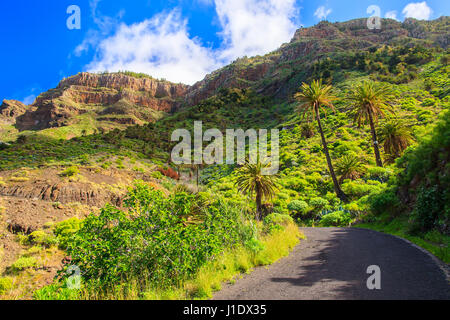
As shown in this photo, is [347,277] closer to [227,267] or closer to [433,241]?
[227,267]

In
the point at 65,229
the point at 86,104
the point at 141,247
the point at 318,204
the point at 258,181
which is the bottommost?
the point at 65,229

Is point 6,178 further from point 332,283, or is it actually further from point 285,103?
point 285,103

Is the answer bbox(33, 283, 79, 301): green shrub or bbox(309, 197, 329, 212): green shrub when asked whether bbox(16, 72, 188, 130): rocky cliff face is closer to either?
bbox(309, 197, 329, 212): green shrub

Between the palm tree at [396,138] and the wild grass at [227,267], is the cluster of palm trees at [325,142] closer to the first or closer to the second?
the palm tree at [396,138]

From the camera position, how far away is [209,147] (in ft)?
233

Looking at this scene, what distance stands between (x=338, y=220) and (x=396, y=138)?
1541 cm

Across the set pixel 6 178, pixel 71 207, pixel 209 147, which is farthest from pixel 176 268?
pixel 209 147

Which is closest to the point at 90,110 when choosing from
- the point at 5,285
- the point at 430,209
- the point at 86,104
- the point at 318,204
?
the point at 86,104

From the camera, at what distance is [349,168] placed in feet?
101

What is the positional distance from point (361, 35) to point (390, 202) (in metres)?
164

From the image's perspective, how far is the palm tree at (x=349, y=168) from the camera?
30781 mm

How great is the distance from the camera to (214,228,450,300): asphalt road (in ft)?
16.2

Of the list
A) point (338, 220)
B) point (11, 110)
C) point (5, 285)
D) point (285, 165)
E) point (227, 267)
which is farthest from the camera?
point (11, 110)

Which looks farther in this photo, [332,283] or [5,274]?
[5,274]
